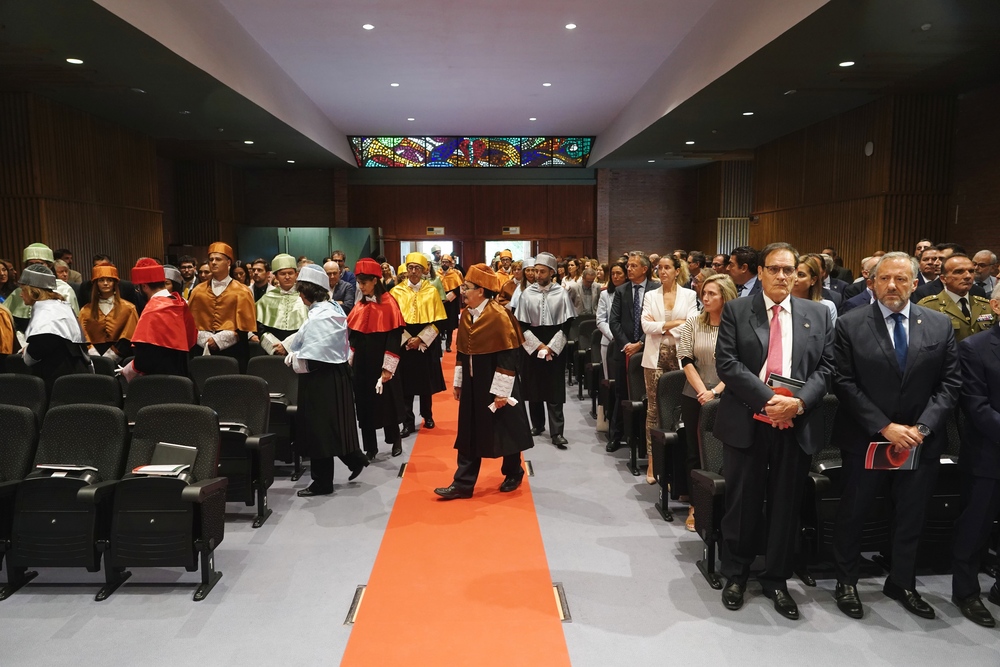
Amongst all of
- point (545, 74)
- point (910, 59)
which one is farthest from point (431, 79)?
point (910, 59)

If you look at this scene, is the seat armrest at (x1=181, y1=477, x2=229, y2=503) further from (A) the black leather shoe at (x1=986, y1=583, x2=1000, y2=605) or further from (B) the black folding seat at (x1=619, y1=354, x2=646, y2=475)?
(A) the black leather shoe at (x1=986, y1=583, x2=1000, y2=605)

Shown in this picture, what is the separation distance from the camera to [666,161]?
1844 cm

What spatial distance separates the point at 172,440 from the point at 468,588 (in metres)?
1.94

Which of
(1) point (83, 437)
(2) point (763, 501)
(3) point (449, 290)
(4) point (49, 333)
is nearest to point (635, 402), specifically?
(2) point (763, 501)

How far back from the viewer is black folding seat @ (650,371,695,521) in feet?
14.9

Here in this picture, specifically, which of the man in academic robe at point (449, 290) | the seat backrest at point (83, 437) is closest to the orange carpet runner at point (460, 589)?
the seat backrest at point (83, 437)

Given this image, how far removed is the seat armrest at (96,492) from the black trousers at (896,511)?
3968 millimetres

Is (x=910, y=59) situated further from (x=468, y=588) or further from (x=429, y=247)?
(x=429, y=247)

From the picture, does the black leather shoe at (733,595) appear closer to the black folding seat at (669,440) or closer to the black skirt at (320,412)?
the black folding seat at (669,440)

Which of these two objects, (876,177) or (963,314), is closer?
(963,314)

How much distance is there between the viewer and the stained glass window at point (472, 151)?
19.8 metres

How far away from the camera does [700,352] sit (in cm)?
450

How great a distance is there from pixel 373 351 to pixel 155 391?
1912mm

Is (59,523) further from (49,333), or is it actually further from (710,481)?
(710,481)
